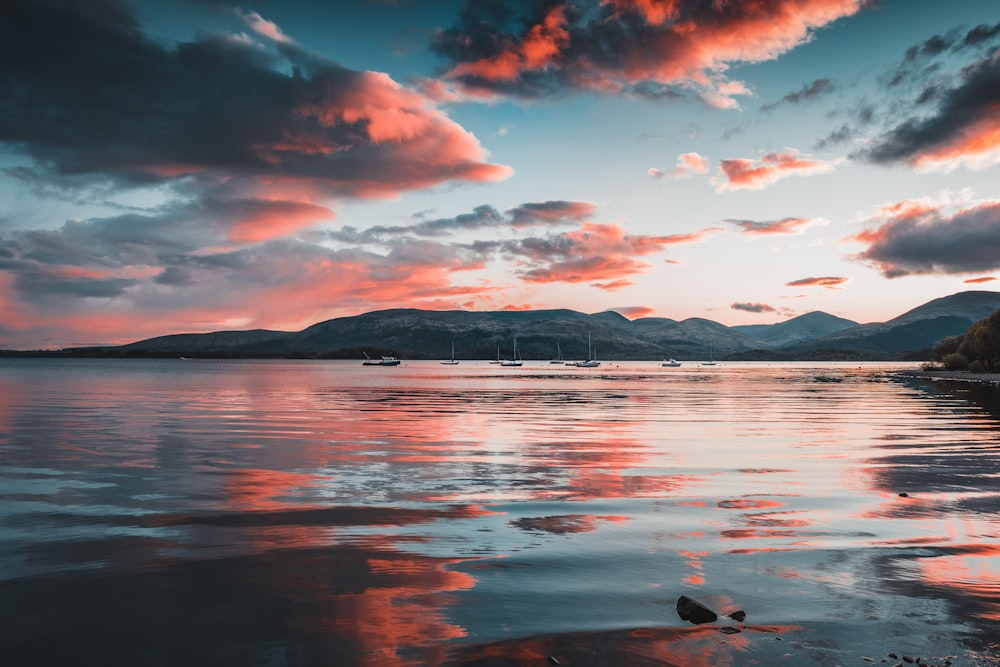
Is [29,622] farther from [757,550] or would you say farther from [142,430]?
[142,430]

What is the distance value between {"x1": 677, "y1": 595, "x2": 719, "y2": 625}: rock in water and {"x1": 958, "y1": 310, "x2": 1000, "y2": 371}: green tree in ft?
539

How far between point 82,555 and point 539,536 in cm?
1027

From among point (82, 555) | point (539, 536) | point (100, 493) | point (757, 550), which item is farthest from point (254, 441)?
point (757, 550)

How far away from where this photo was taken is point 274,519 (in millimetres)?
18844

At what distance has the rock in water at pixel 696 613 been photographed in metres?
11.0

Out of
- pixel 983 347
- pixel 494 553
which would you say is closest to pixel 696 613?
pixel 494 553

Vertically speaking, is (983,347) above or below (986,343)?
below

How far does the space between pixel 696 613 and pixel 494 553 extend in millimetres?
5377

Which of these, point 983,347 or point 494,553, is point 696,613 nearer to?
point 494,553

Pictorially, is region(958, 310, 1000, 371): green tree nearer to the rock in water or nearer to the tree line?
the tree line

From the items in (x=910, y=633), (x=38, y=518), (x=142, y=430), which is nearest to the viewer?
(x=910, y=633)

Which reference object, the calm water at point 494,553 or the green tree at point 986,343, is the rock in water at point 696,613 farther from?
the green tree at point 986,343

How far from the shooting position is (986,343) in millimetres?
144875

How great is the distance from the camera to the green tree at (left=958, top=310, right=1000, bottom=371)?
469 ft
